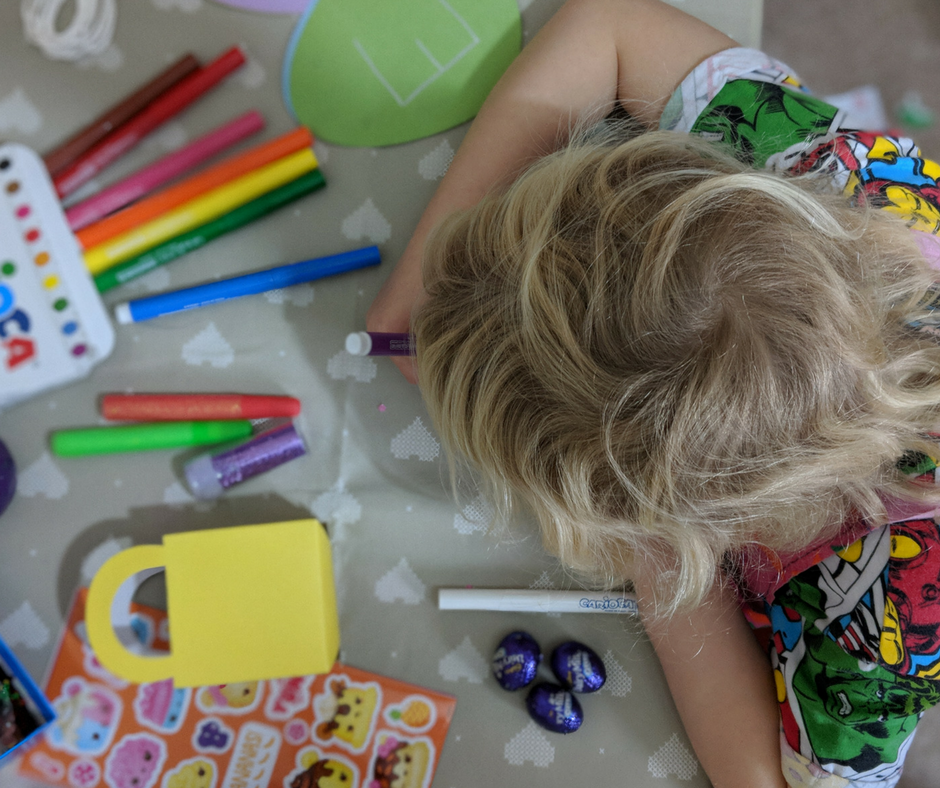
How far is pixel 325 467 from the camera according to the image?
43 centimetres

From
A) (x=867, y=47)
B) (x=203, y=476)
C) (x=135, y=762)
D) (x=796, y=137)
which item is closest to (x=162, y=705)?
(x=135, y=762)

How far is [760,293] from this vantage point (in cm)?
25

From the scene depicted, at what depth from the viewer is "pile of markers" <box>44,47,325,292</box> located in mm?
425

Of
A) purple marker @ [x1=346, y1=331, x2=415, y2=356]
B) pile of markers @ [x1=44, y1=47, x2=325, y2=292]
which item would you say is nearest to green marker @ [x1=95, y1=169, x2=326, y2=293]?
pile of markers @ [x1=44, y1=47, x2=325, y2=292]

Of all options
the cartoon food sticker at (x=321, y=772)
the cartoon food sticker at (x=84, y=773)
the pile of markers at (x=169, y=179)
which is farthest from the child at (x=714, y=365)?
the cartoon food sticker at (x=84, y=773)

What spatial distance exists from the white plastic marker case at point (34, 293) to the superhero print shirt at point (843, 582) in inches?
16.0

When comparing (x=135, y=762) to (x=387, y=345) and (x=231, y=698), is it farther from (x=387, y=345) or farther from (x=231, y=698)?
(x=387, y=345)

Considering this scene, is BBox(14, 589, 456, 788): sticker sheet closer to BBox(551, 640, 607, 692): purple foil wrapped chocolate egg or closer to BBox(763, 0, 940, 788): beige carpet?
BBox(551, 640, 607, 692): purple foil wrapped chocolate egg

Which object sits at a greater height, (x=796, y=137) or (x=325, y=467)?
(x=796, y=137)

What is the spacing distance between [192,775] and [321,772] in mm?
80

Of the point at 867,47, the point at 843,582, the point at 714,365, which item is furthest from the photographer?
the point at 867,47

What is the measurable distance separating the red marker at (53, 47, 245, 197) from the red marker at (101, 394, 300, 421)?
15 centimetres

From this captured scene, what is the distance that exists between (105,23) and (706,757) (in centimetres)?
61

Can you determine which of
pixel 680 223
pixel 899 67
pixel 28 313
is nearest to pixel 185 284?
pixel 28 313
